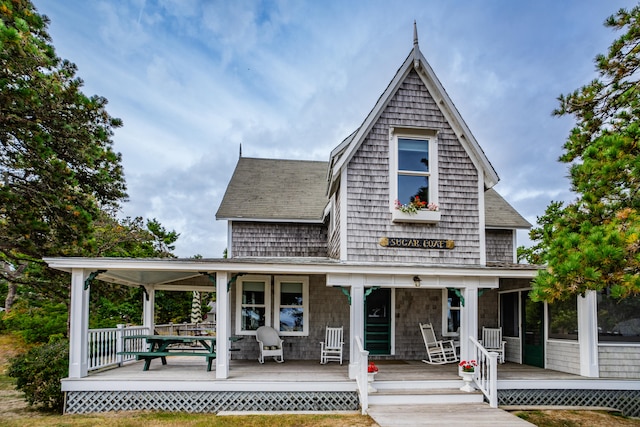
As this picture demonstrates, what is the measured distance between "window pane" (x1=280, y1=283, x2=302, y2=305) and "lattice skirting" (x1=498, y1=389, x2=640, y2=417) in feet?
17.3

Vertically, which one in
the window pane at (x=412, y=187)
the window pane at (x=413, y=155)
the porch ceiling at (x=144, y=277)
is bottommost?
the porch ceiling at (x=144, y=277)

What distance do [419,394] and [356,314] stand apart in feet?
6.14

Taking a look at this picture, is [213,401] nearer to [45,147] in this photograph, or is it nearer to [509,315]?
[45,147]

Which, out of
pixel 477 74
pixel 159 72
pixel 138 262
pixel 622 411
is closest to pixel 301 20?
pixel 159 72

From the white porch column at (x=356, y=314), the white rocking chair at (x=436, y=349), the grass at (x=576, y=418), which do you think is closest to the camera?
the grass at (x=576, y=418)

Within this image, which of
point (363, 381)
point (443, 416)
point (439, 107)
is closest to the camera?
point (443, 416)

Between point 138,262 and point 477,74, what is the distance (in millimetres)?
15421

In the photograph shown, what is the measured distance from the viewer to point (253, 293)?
1159 cm

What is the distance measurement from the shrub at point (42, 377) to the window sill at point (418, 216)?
733cm

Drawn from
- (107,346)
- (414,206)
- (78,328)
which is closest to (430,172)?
(414,206)

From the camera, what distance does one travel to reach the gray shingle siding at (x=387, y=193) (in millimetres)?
9641

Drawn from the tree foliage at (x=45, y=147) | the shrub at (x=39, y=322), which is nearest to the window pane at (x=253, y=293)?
the tree foliage at (x=45, y=147)

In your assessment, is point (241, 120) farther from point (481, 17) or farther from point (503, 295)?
point (503, 295)

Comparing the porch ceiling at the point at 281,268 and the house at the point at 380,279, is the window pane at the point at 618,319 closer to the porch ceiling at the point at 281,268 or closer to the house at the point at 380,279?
the house at the point at 380,279
